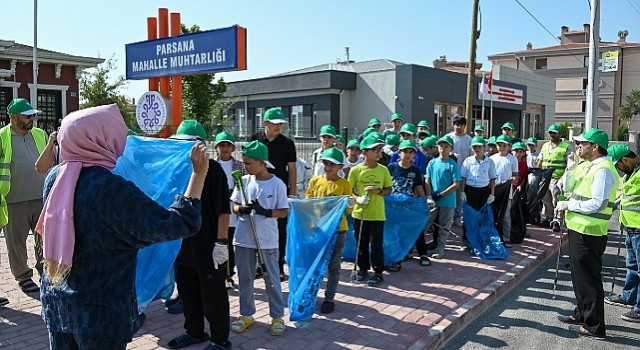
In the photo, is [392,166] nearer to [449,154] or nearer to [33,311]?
[449,154]

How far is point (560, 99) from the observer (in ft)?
202

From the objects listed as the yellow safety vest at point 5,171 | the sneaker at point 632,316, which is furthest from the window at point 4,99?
the sneaker at point 632,316

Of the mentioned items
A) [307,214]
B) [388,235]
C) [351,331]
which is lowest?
[351,331]

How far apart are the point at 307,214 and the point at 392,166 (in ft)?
8.19

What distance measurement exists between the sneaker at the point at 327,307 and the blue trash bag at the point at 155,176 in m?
1.75

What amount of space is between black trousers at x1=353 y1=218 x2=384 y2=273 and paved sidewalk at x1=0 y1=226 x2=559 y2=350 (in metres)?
0.27

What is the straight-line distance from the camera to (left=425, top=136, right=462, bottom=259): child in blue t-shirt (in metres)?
7.97

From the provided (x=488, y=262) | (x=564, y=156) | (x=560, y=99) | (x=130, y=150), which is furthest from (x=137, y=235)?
(x=560, y=99)

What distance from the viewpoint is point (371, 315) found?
5.38 m

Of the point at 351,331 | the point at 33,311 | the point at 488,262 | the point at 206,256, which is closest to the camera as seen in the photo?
the point at 206,256

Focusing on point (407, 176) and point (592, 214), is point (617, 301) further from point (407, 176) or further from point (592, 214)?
point (407, 176)

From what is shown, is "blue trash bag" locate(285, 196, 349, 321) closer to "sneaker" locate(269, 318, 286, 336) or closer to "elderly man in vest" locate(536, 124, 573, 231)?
"sneaker" locate(269, 318, 286, 336)

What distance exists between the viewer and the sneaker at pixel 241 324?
15.7 feet

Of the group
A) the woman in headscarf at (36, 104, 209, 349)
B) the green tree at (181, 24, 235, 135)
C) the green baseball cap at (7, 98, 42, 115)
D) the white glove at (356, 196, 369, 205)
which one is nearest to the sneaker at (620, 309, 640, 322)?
the white glove at (356, 196, 369, 205)
